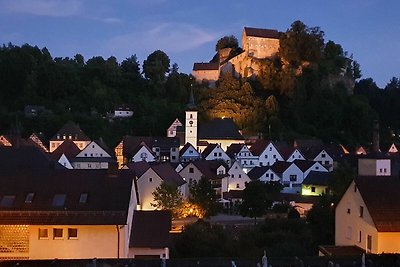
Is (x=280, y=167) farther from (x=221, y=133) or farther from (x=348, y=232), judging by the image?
(x=348, y=232)

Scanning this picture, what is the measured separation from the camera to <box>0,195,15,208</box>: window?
16.6 m

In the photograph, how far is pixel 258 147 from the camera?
60219mm

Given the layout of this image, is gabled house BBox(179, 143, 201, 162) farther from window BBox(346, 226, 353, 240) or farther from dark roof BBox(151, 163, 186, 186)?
window BBox(346, 226, 353, 240)

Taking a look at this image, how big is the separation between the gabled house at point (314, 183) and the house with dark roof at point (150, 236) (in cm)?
2978

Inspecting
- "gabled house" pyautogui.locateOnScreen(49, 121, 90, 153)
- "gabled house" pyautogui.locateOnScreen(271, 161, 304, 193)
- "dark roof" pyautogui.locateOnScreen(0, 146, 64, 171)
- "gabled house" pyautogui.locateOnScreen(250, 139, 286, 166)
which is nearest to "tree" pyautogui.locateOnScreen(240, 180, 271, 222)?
"gabled house" pyautogui.locateOnScreen(271, 161, 304, 193)

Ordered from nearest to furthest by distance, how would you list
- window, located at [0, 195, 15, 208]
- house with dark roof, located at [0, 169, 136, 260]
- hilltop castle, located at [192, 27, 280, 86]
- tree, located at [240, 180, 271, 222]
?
house with dark roof, located at [0, 169, 136, 260] < window, located at [0, 195, 15, 208] < tree, located at [240, 180, 271, 222] < hilltop castle, located at [192, 27, 280, 86]

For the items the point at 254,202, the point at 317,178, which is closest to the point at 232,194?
the point at 317,178

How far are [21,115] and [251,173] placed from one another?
29.4 meters

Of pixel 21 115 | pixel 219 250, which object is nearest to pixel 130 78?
pixel 21 115

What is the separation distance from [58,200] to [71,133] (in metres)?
43.8

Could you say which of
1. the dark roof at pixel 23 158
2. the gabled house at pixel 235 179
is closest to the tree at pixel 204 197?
the gabled house at pixel 235 179

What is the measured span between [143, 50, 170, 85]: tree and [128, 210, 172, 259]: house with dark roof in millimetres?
61579

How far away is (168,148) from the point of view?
195ft

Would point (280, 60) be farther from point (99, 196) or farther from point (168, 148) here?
point (99, 196)
